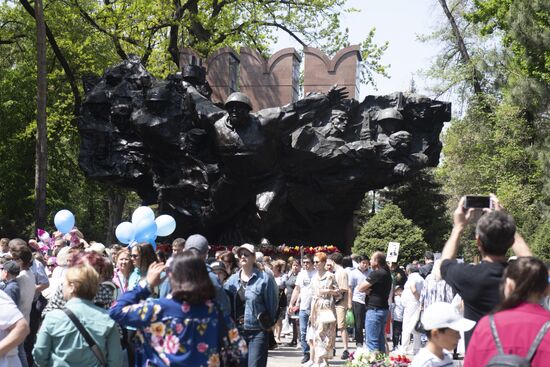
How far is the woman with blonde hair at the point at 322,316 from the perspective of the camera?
12.9 meters

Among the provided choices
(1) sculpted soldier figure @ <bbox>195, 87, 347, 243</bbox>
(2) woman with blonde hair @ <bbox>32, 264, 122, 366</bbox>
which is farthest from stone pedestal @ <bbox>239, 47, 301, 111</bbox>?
(2) woman with blonde hair @ <bbox>32, 264, 122, 366</bbox>

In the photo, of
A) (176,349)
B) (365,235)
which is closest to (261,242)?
(365,235)

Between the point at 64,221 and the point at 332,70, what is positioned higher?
the point at 332,70

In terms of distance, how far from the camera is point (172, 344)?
17.0ft

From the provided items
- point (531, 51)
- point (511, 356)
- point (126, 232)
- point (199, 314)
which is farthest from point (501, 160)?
point (511, 356)

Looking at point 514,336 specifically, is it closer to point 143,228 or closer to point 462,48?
point 143,228

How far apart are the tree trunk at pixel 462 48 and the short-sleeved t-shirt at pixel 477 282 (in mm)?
31957

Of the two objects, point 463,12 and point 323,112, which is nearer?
point 323,112

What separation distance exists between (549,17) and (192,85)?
14.6 m

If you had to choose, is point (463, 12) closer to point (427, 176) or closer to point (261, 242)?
point (427, 176)

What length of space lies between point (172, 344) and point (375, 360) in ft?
16.9

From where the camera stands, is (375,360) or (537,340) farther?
(375,360)

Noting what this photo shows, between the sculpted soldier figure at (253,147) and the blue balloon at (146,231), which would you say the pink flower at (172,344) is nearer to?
the blue balloon at (146,231)

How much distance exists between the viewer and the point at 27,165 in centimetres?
3684
